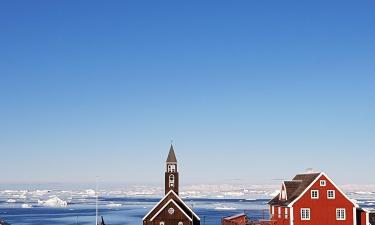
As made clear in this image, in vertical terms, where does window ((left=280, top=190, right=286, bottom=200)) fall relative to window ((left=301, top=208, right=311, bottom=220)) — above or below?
above

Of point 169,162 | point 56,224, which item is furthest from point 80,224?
point 169,162

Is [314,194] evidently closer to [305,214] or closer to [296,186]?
[305,214]

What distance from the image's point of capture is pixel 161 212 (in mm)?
70125

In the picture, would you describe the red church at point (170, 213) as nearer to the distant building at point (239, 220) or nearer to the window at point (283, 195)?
the distant building at point (239, 220)

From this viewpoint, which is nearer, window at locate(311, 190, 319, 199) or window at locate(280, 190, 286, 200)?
window at locate(311, 190, 319, 199)

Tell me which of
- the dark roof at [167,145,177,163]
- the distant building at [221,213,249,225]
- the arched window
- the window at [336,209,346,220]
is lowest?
the distant building at [221,213,249,225]

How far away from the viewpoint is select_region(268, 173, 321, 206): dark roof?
6316cm

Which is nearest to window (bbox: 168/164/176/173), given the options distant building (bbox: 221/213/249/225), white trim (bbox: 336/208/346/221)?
distant building (bbox: 221/213/249/225)

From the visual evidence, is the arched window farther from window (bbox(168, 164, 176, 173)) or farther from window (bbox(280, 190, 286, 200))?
window (bbox(280, 190, 286, 200))

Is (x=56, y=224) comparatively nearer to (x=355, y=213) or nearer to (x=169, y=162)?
(x=169, y=162)

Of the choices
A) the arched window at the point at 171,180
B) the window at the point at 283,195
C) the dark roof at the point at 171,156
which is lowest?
the window at the point at 283,195

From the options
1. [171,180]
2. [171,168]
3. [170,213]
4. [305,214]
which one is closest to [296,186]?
[305,214]

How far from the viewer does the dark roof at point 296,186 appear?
63.2 meters

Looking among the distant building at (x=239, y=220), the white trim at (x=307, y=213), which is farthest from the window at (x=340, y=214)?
the distant building at (x=239, y=220)
